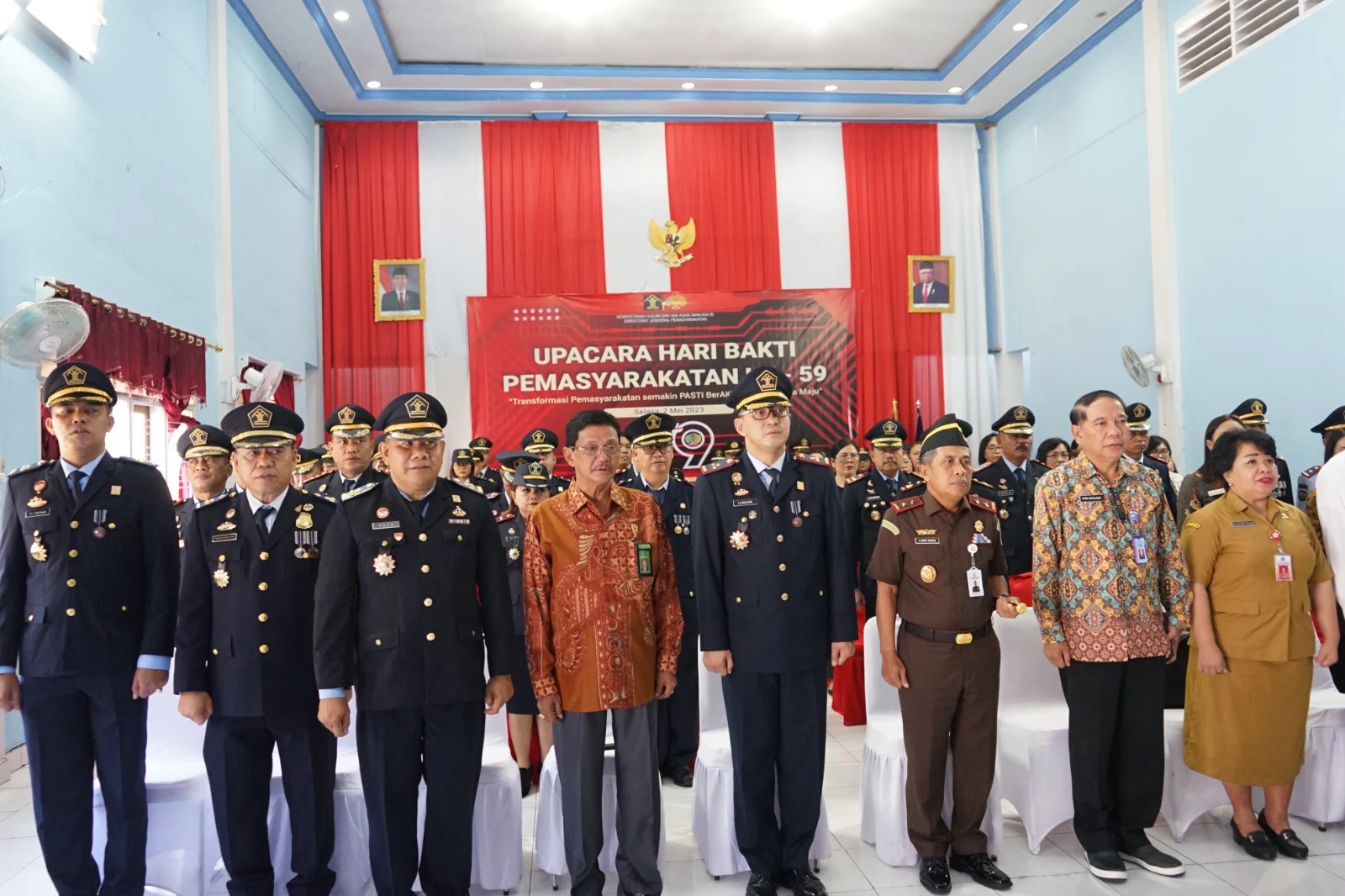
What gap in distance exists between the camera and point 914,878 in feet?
10.0

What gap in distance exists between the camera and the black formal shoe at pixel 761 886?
2.88 metres

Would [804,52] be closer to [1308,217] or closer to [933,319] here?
[933,319]

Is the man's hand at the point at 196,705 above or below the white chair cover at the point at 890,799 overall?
above

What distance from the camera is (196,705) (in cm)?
266

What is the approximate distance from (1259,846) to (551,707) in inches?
99.0

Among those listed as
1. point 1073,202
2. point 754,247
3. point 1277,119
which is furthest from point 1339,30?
point 754,247

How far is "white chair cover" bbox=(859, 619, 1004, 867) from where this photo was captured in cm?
314

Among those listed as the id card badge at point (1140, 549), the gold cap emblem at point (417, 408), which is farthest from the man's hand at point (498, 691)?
the id card badge at point (1140, 549)

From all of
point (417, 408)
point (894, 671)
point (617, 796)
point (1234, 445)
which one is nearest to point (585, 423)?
point (417, 408)

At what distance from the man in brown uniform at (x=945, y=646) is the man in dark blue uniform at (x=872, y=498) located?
2.18 m

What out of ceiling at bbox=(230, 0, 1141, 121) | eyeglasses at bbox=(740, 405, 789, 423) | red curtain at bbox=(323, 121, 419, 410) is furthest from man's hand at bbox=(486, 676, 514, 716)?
red curtain at bbox=(323, 121, 419, 410)

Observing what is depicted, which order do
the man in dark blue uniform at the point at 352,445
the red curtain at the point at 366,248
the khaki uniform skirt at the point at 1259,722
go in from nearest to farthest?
1. the khaki uniform skirt at the point at 1259,722
2. the man in dark blue uniform at the point at 352,445
3. the red curtain at the point at 366,248

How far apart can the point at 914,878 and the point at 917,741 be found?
0.49 metres

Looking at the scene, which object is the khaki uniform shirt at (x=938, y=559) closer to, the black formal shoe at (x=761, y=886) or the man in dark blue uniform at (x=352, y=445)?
the black formal shoe at (x=761, y=886)
